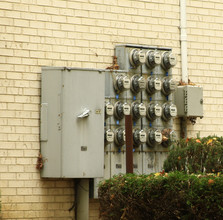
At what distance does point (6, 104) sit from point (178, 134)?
367 cm

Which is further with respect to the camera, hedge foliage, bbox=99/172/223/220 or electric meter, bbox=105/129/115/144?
electric meter, bbox=105/129/115/144

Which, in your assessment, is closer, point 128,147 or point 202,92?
point 128,147

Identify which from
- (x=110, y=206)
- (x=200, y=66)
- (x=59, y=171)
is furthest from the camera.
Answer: (x=200, y=66)

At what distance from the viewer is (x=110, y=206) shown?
378 inches

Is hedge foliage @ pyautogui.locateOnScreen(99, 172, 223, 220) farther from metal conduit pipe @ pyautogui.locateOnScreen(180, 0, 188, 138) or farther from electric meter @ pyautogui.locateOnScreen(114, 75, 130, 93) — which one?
metal conduit pipe @ pyautogui.locateOnScreen(180, 0, 188, 138)

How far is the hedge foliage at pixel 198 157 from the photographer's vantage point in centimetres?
982

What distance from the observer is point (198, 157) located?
9992 millimetres

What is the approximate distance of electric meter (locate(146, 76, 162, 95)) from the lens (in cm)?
1315

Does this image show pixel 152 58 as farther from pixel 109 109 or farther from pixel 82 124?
pixel 82 124

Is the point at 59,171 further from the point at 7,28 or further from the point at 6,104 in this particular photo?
the point at 7,28

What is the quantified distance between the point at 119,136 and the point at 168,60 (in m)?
1.81

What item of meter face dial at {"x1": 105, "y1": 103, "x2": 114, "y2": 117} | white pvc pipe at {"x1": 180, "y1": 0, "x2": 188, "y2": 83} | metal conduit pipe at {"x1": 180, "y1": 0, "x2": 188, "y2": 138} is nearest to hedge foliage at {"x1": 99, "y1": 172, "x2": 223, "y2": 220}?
meter face dial at {"x1": 105, "y1": 103, "x2": 114, "y2": 117}

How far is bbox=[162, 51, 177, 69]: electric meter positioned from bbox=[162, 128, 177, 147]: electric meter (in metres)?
1.22

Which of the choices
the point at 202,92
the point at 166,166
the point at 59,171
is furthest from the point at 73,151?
the point at 202,92
